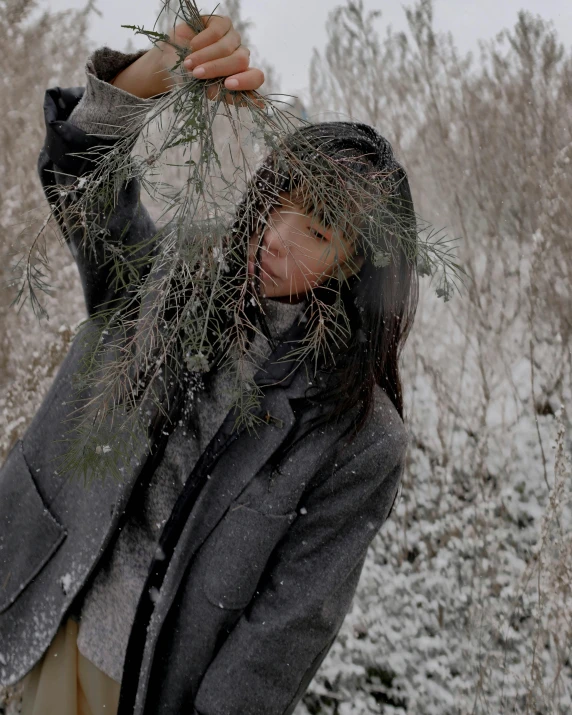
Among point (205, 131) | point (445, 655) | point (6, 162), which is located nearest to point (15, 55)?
point (6, 162)

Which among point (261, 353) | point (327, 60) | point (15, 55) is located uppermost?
point (15, 55)

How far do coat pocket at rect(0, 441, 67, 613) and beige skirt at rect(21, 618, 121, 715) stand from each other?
0.15 metres

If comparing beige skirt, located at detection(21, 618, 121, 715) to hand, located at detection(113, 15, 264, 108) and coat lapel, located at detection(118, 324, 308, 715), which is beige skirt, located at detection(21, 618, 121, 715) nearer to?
coat lapel, located at detection(118, 324, 308, 715)

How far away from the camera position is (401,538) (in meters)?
3.24

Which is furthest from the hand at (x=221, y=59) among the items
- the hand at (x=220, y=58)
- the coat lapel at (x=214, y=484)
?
the coat lapel at (x=214, y=484)

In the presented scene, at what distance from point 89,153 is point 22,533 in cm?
92

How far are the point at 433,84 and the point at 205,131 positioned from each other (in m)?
3.17

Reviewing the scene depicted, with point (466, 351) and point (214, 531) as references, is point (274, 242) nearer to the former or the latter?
point (214, 531)

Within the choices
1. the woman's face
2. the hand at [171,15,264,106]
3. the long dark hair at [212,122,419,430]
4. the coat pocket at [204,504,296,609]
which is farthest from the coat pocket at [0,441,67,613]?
the hand at [171,15,264,106]

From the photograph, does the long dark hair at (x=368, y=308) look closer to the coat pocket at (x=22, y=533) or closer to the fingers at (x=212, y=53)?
the fingers at (x=212, y=53)

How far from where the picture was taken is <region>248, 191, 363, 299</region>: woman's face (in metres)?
0.90

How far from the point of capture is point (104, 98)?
3.40ft

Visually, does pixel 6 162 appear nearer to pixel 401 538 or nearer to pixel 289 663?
pixel 289 663

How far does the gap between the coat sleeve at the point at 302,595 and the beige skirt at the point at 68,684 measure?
0.26m
